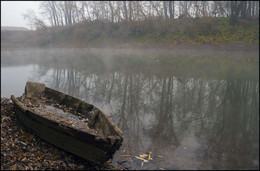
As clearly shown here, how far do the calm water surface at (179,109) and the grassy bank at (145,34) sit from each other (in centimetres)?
914

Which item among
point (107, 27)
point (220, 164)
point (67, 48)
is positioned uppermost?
point (107, 27)

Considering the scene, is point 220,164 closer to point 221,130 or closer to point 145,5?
point 221,130

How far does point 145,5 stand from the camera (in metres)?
32.6

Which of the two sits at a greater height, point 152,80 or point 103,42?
point 103,42

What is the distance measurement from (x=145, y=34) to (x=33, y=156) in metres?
27.6

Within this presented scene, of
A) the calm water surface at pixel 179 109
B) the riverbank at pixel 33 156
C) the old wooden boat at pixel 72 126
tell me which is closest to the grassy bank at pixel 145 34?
the calm water surface at pixel 179 109

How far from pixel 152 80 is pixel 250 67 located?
713cm

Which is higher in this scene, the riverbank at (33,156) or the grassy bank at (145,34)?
the grassy bank at (145,34)

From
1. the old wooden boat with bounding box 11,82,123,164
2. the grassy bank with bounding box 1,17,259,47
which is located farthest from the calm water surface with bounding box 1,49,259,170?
the grassy bank with bounding box 1,17,259,47

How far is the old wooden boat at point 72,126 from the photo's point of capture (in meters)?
3.86

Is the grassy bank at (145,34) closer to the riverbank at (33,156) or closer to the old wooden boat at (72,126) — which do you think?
the old wooden boat at (72,126)

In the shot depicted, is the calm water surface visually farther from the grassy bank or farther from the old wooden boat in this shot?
→ the grassy bank

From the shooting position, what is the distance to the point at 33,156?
436cm

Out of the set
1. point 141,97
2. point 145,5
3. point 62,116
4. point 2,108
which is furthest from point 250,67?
point 145,5
